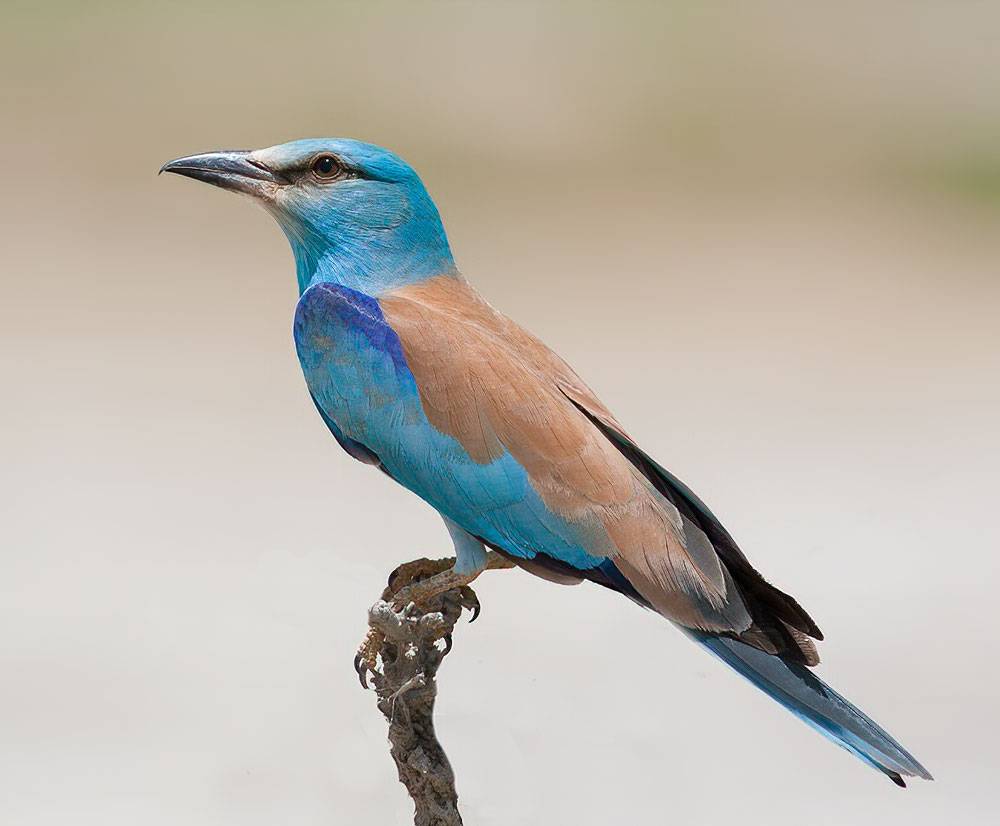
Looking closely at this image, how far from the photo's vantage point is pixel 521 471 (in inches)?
A: 112

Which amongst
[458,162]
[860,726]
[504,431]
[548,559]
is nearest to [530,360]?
[504,431]

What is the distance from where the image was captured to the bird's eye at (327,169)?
3.11 meters

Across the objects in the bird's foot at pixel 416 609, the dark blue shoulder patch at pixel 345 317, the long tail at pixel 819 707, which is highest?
the dark blue shoulder patch at pixel 345 317

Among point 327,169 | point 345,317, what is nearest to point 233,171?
point 327,169

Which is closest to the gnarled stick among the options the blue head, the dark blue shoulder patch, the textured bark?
the textured bark

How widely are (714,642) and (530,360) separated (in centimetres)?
61

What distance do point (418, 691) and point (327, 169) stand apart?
1.00m

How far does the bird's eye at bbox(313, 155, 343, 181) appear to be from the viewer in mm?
3105

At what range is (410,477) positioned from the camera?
115 inches

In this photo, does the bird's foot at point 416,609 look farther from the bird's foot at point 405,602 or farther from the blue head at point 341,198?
the blue head at point 341,198

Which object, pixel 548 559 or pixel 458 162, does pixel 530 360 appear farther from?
pixel 458 162

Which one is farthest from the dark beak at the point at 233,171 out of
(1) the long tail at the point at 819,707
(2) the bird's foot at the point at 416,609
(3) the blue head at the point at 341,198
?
(1) the long tail at the point at 819,707

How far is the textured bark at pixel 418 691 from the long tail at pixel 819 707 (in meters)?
0.52

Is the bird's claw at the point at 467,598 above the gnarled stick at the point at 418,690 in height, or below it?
above
